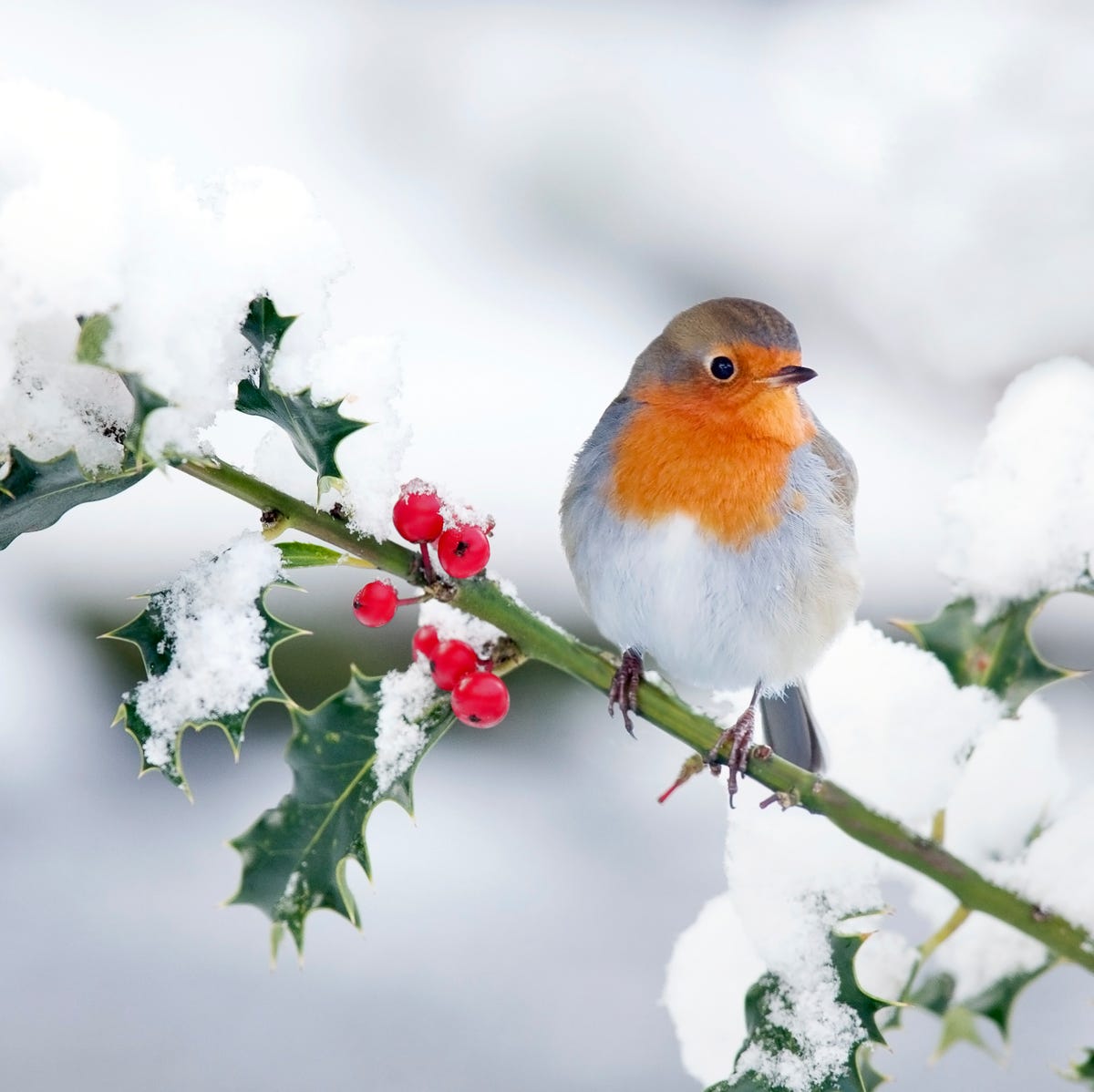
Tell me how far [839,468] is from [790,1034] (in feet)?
2.61

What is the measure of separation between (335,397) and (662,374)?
31.9 inches

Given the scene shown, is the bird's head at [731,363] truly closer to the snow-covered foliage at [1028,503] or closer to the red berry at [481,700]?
the snow-covered foliage at [1028,503]

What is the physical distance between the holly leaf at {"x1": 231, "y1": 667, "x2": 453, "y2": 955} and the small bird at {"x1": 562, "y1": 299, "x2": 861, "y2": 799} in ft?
1.49

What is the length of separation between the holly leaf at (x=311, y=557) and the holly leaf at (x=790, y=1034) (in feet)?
1.84

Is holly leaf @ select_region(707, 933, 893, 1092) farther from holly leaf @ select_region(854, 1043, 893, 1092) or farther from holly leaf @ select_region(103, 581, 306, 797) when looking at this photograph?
holly leaf @ select_region(103, 581, 306, 797)

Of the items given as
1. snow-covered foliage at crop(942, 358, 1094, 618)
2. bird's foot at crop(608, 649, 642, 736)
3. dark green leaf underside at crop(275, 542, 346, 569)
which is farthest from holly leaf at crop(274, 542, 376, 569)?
snow-covered foliage at crop(942, 358, 1094, 618)

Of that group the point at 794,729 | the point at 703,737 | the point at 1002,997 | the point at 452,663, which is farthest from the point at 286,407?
the point at 794,729

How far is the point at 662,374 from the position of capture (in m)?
1.59

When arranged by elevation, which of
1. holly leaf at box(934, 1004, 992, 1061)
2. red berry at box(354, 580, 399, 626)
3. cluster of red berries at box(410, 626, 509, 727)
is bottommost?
holly leaf at box(934, 1004, 992, 1061)

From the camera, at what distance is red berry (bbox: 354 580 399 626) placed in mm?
982

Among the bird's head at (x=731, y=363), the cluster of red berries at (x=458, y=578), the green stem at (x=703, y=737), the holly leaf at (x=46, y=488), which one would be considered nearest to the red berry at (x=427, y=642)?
the cluster of red berries at (x=458, y=578)

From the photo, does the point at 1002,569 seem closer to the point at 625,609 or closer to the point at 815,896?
the point at 815,896

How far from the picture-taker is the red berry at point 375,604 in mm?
982

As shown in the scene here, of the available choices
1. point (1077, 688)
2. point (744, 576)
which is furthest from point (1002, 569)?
point (1077, 688)
